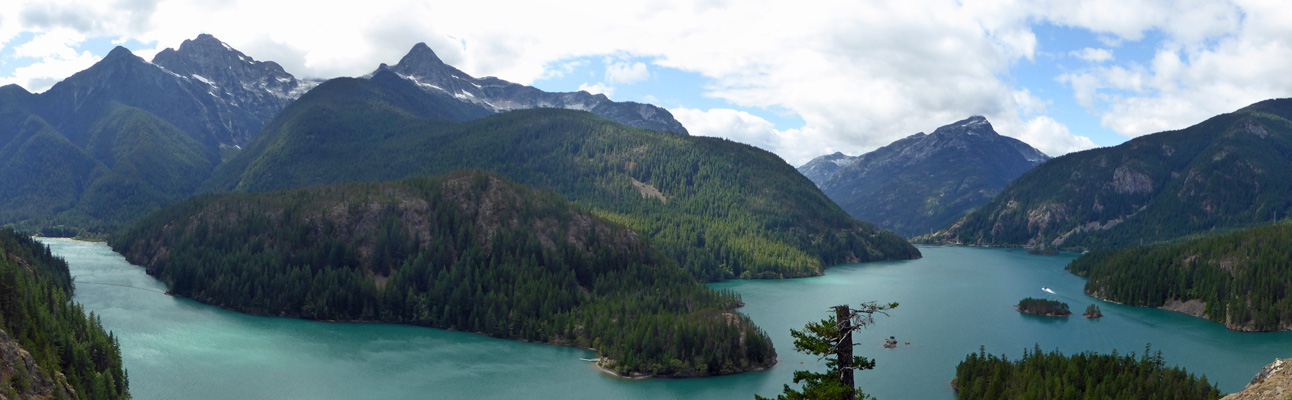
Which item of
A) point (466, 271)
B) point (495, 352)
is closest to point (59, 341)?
point (495, 352)

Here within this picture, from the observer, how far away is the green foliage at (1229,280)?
15525cm

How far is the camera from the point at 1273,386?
38438mm

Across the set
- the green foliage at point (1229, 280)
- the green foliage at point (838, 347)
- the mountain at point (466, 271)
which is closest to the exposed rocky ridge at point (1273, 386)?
the green foliage at point (838, 347)

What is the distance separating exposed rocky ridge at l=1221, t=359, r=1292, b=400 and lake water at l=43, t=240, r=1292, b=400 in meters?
60.5

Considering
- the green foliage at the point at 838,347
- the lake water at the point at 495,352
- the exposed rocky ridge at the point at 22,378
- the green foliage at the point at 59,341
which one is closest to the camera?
the green foliage at the point at 838,347

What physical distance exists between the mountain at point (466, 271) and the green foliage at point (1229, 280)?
314 ft

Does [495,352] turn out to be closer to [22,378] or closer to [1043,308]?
[22,378]

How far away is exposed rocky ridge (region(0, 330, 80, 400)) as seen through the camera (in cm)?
6625

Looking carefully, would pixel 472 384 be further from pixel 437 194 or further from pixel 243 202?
pixel 243 202

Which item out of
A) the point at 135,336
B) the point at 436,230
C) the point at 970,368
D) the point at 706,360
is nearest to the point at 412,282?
the point at 436,230

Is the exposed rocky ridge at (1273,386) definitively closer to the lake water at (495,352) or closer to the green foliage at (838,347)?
the green foliage at (838,347)

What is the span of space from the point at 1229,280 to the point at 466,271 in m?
156

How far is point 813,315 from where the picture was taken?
534 feet

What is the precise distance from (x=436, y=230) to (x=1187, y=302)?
162 meters
